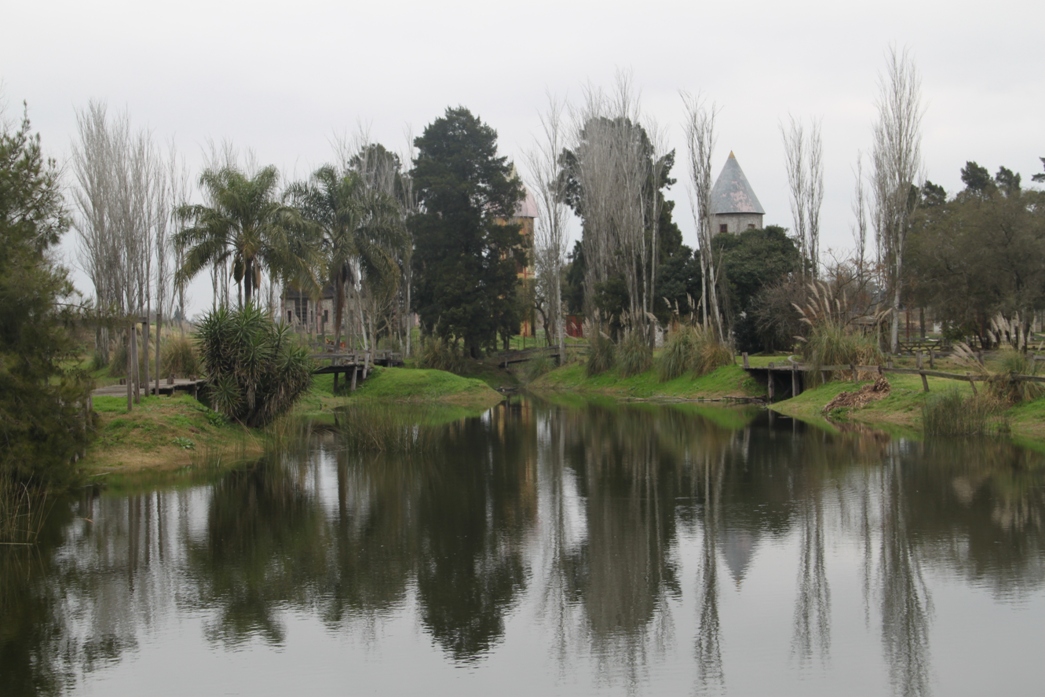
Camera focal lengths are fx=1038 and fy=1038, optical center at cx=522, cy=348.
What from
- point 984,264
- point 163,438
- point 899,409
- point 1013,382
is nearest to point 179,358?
point 163,438

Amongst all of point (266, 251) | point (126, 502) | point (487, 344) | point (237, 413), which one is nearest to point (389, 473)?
point (126, 502)

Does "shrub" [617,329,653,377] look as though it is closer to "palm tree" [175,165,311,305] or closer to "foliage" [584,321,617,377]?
"foliage" [584,321,617,377]

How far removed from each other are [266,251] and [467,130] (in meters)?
20.2

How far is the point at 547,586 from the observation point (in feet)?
32.6

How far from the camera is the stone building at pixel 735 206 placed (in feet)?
222

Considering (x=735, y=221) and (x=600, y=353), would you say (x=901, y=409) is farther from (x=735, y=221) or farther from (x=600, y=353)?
(x=735, y=221)

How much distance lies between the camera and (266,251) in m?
33.8

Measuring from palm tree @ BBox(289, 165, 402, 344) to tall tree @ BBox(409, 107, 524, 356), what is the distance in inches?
177

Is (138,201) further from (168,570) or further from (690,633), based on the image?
(690,633)

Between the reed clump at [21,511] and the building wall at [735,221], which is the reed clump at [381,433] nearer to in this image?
the reed clump at [21,511]

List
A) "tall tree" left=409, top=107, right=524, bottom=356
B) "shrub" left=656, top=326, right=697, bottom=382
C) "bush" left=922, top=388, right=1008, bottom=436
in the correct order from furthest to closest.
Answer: "tall tree" left=409, top=107, right=524, bottom=356, "shrub" left=656, top=326, right=697, bottom=382, "bush" left=922, top=388, right=1008, bottom=436

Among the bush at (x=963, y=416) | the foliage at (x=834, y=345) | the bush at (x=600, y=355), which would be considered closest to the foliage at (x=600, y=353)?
the bush at (x=600, y=355)

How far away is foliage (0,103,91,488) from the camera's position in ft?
44.3

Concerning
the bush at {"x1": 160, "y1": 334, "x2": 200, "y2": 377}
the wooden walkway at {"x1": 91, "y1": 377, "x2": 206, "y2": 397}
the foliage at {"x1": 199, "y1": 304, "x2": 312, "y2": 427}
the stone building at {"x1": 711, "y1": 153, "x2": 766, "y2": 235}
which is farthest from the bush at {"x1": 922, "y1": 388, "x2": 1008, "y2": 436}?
the stone building at {"x1": 711, "y1": 153, "x2": 766, "y2": 235}
